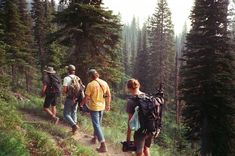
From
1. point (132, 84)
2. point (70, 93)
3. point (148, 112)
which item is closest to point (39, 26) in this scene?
point (70, 93)

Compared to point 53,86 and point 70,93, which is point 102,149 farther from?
point 53,86

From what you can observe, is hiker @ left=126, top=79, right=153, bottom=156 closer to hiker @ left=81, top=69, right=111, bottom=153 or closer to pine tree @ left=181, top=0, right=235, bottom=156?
hiker @ left=81, top=69, right=111, bottom=153

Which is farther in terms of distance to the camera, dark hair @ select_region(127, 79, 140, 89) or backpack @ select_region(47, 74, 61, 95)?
backpack @ select_region(47, 74, 61, 95)

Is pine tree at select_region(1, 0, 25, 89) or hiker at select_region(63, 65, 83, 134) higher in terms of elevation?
pine tree at select_region(1, 0, 25, 89)

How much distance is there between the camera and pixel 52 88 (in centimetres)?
1271

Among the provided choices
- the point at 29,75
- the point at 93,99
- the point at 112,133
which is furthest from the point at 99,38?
the point at 29,75

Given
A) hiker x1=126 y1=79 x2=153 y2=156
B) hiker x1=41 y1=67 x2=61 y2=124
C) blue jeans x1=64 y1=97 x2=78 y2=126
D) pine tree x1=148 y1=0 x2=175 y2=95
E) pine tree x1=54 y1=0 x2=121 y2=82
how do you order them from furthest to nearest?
pine tree x1=148 y1=0 x2=175 y2=95
pine tree x1=54 y1=0 x2=121 y2=82
hiker x1=41 y1=67 x2=61 y2=124
blue jeans x1=64 y1=97 x2=78 y2=126
hiker x1=126 y1=79 x2=153 y2=156

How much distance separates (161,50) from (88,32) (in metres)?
37.5

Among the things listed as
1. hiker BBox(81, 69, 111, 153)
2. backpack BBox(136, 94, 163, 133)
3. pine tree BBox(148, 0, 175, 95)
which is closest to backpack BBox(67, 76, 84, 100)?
hiker BBox(81, 69, 111, 153)

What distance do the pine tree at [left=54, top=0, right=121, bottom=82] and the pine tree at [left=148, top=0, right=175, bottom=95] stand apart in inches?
1378

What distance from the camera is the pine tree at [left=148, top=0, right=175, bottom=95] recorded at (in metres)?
52.3

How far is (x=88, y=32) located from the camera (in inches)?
657

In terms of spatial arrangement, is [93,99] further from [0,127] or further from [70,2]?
[70,2]

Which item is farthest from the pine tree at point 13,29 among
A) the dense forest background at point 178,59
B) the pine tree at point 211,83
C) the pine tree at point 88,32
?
the pine tree at point 88,32
